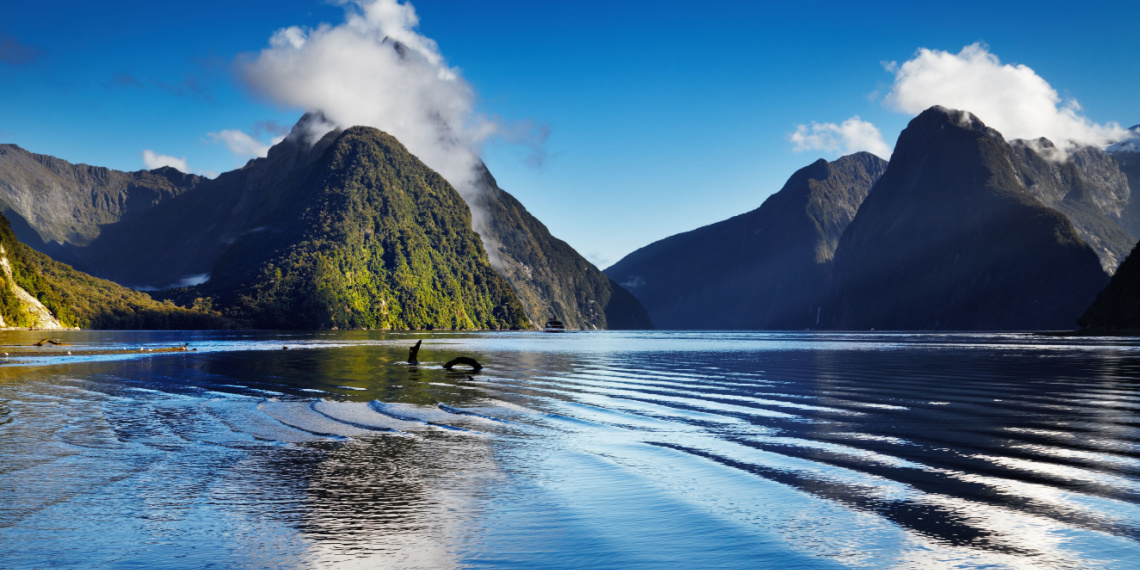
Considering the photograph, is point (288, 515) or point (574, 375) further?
point (574, 375)

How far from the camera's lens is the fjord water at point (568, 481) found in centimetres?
937

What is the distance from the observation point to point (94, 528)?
1032cm

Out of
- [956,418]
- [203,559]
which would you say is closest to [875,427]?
[956,418]

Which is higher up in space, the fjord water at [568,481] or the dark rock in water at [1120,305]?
the dark rock in water at [1120,305]

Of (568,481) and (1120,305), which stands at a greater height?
(1120,305)

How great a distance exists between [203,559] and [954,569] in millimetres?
9217

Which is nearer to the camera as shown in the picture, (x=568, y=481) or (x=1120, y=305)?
(x=568, y=481)

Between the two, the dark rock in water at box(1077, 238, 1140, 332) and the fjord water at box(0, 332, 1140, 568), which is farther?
the dark rock in water at box(1077, 238, 1140, 332)

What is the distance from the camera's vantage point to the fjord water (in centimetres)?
937

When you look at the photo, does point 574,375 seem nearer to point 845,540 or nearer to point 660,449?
point 660,449

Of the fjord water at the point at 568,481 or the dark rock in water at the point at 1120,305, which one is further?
the dark rock in water at the point at 1120,305

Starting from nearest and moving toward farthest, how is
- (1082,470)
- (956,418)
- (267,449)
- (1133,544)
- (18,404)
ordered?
(1133,544)
(1082,470)
(267,449)
(956,418)
(18,404)

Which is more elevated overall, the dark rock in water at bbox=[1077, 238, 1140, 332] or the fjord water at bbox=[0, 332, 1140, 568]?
the dark rock in water at bbox=[1077, 238, 1140, 332]

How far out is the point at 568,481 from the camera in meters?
13.7
